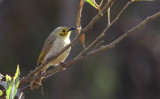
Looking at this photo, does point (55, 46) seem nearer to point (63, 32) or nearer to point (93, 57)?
point (63, 32)

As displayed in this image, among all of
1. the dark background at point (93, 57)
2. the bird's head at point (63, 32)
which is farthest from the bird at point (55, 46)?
the dark background at point (93, 57)

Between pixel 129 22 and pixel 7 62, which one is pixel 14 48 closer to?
pixel 7 62

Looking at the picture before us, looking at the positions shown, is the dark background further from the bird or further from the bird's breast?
the bird's breast

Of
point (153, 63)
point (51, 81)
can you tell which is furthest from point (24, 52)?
point (153, 63)

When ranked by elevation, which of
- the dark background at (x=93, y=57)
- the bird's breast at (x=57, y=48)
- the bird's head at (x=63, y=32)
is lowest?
the bird's breast at (x=57, y=48)

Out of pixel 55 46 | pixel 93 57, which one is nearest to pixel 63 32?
pixel 55 46

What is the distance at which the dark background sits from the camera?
25.6 feet

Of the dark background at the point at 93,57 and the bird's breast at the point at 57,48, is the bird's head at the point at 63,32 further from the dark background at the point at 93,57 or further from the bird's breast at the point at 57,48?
the dark background at the point at 93,57

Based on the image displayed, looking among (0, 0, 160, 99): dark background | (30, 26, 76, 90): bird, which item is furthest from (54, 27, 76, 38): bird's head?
(0, 0, 160, 99): dark background

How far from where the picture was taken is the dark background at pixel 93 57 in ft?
25.6

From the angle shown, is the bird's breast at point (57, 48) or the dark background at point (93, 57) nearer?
the bird's breast at point (57, 48)

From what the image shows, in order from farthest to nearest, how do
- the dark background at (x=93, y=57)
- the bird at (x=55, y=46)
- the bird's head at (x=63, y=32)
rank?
the dark background at (x=93, y=57) < the bird's head at (x=63, y=32) < the bird at (x=55, y=46)

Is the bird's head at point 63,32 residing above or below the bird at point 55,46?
above

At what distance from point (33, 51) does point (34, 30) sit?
24.7 inches
